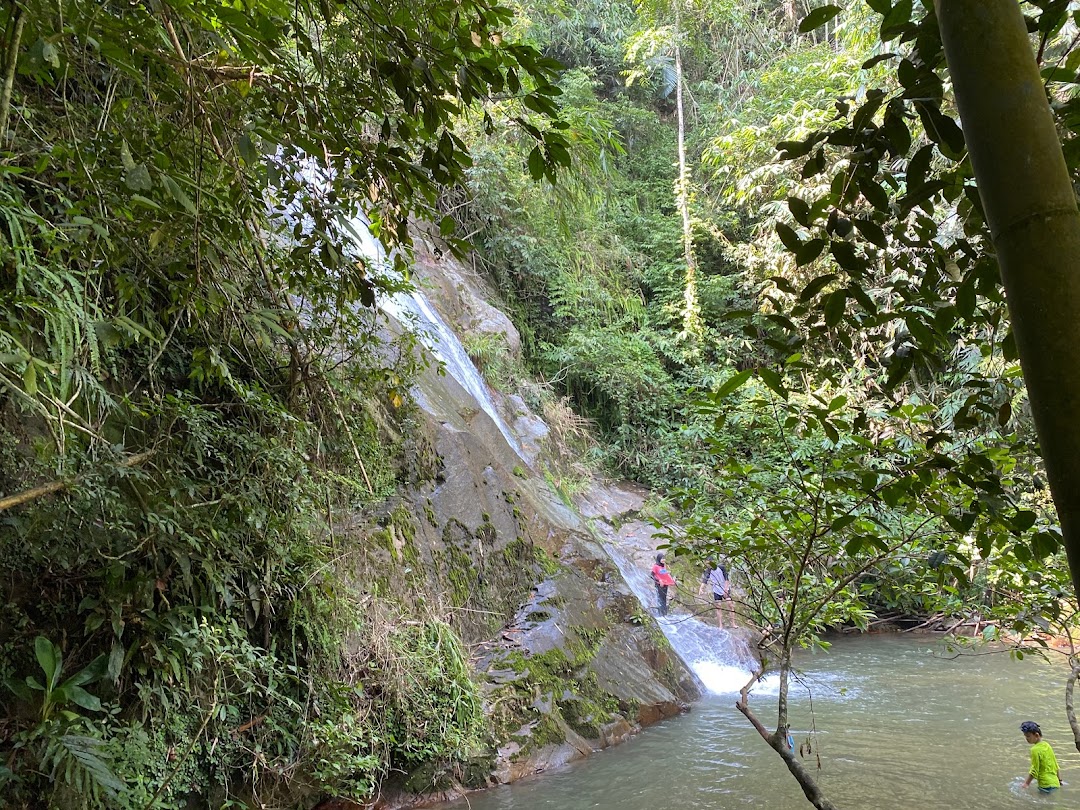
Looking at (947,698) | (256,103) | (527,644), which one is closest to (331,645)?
(527,644)

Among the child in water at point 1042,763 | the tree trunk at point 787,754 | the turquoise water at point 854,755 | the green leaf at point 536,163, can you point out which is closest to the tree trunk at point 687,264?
the turquoise water at point 854,755

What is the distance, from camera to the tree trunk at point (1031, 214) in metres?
0.73

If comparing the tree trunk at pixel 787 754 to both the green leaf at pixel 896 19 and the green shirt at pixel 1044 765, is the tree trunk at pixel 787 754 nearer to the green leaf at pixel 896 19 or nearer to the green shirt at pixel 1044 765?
the green leaf at pixel 896 19

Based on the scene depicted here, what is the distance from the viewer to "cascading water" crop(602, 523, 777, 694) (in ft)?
33.9

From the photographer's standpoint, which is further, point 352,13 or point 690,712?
point 690,712

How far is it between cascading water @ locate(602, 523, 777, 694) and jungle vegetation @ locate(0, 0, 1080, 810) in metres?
5.33

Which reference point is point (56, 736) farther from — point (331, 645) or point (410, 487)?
point (410, 487)

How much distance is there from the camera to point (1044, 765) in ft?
20.4

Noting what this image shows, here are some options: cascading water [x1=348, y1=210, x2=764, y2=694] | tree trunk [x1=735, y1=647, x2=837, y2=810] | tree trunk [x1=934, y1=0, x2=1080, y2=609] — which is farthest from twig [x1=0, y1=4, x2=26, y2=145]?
cascading water [x1=348, y1=210, x2=764, y2=694]

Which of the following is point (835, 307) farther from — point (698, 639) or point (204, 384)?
point (698, 639)

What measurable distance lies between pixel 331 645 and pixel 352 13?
13.4 feet

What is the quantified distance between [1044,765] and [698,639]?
5261 millimetres

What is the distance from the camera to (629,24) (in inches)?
798

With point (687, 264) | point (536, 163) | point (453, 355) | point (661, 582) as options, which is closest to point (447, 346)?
point (453, 355)
